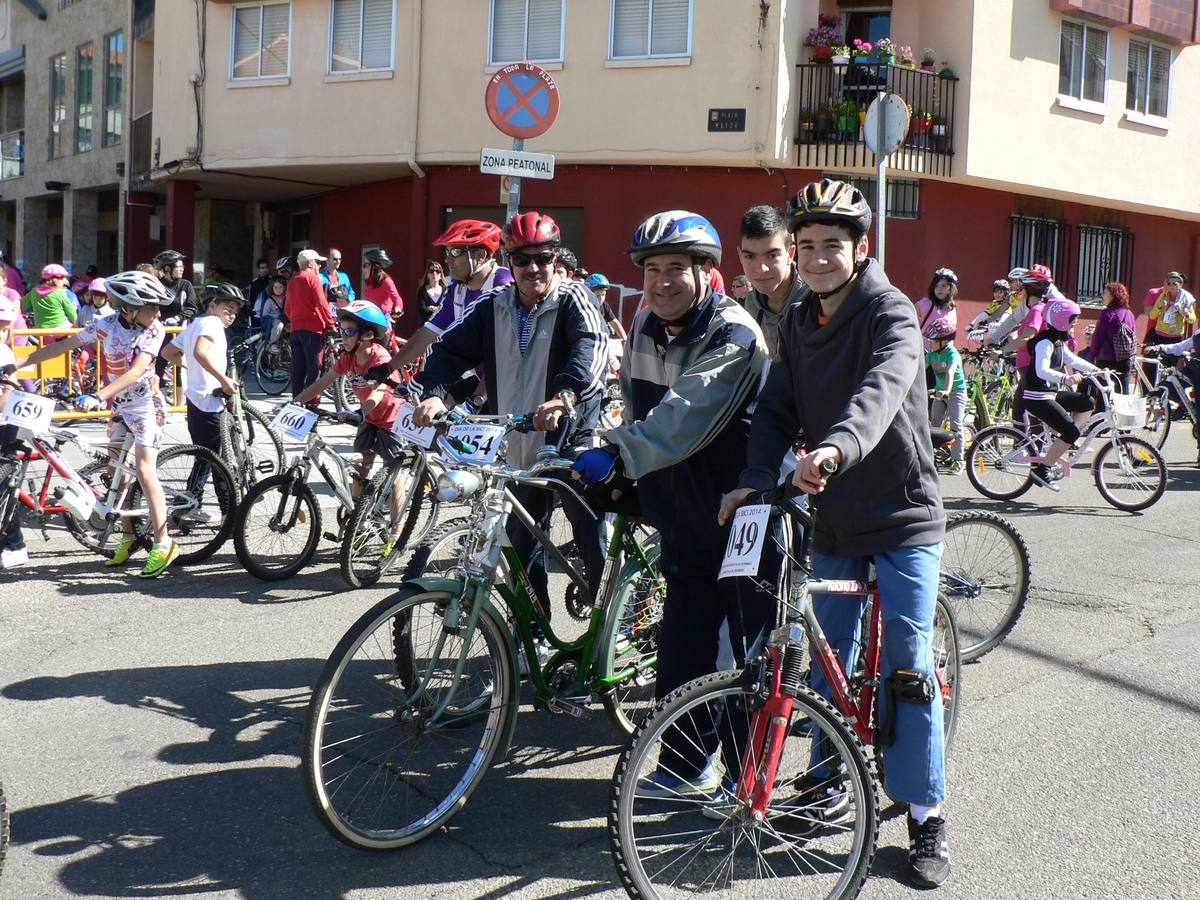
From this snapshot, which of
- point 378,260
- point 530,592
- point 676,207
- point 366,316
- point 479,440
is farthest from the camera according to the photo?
point 676,207

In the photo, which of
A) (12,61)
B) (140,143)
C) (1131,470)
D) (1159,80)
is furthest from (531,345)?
(12,61)

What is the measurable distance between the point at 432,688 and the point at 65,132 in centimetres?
3068

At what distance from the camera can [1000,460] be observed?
10234 mm

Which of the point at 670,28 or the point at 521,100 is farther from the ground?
the point at 670,28

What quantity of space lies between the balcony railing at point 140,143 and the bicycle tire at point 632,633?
22.9 m

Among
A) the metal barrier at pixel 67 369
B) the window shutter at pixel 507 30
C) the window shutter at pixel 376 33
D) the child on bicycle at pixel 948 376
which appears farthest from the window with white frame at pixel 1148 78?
the metal barrier at pixel 67 369

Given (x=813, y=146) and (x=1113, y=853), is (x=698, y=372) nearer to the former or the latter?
(x=1113, y=853)

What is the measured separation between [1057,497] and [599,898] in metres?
8.18

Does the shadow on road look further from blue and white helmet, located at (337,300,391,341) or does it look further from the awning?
the awning

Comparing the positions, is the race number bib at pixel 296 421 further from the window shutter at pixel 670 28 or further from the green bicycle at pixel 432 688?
the window shutter at pixel 670 28

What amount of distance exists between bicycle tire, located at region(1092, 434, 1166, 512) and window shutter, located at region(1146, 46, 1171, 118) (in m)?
15.6

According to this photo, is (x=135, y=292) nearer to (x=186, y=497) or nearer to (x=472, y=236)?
(x=186, y=497)

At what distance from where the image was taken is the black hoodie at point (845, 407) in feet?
11.4

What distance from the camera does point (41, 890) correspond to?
11.1 feet
